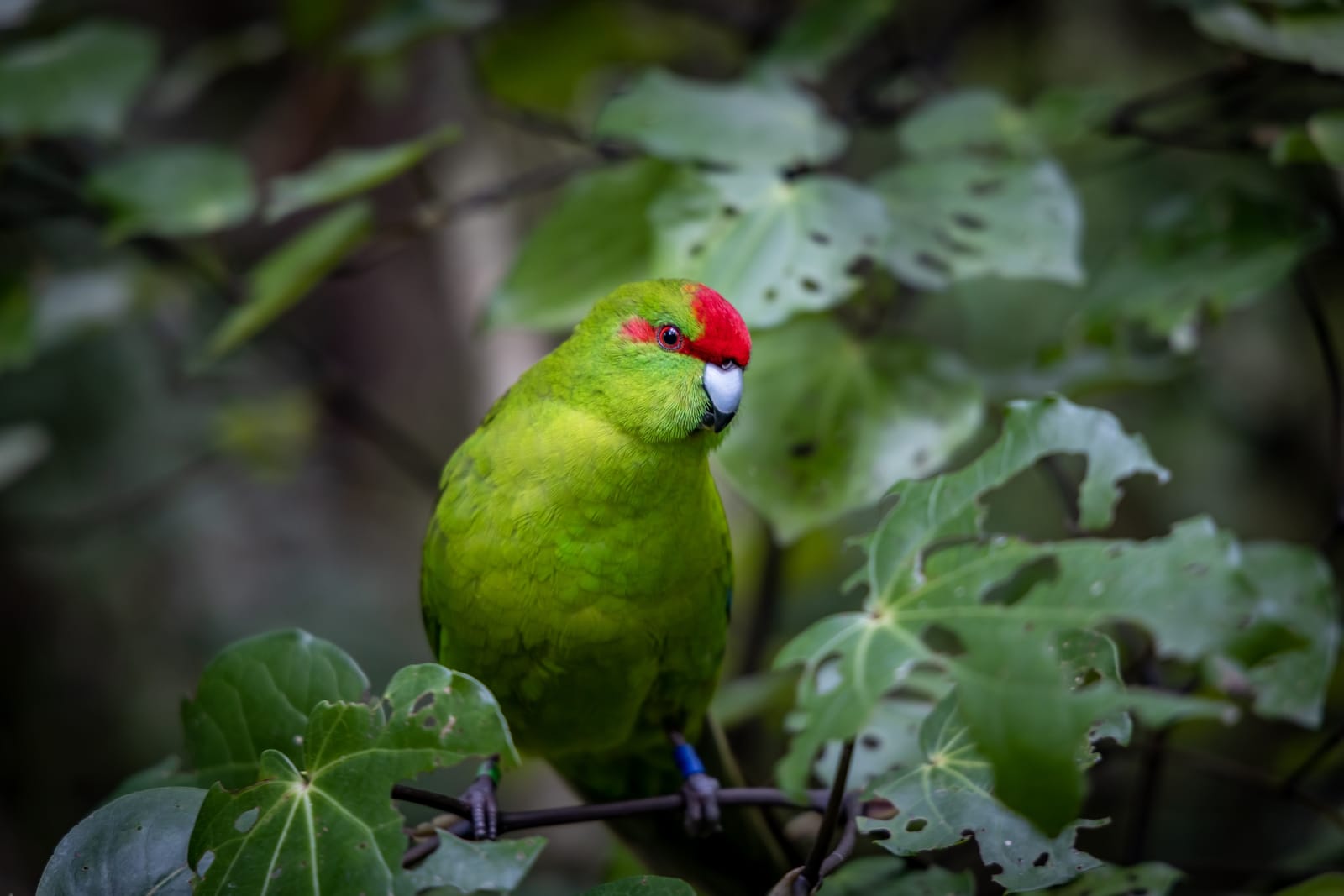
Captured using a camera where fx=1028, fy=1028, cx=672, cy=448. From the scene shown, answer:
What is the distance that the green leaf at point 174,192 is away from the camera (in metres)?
2.20

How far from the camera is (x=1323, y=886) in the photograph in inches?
55.9

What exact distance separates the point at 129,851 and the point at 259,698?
0.71 ft

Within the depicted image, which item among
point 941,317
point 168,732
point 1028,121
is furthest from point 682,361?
point 168,732

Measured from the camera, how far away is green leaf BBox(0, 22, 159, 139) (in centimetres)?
211

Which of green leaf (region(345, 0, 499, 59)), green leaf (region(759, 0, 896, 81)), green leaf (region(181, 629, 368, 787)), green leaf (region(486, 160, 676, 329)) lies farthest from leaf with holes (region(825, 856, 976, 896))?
green leaf (region(345, 0, 499, 59))

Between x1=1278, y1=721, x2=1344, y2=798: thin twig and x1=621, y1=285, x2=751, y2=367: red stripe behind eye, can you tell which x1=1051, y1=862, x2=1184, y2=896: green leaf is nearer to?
x1=1278, y1=721, x2=1344, y2=798: thin twig

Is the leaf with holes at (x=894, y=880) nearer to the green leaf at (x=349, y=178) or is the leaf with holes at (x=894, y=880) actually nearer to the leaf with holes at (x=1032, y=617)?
the leaf with holes at (x=1032, y=617)

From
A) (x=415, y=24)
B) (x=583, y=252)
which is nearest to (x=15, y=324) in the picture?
(x=415, y=24)

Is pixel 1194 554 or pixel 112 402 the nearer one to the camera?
pixel 1194 554

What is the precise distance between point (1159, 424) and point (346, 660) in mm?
2738

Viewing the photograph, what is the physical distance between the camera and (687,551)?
154 cm

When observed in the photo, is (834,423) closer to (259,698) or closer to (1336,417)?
(1336,417)

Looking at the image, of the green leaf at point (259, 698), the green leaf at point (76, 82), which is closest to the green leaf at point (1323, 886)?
the green leaf at point (259, 698)

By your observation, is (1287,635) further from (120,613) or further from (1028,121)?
(120,613)
